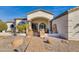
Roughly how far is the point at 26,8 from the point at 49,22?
72 cm

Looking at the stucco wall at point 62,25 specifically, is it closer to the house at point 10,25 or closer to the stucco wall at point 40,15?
the stucco wall at point 40,15

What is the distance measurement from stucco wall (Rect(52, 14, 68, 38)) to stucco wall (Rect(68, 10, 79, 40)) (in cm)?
10

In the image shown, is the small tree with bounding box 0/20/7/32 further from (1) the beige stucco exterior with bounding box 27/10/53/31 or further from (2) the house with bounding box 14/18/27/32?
(1) the beige stucco exterior with bounding box 27/10/53/31

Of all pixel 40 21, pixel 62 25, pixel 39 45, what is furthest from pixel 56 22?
pixel 39 45

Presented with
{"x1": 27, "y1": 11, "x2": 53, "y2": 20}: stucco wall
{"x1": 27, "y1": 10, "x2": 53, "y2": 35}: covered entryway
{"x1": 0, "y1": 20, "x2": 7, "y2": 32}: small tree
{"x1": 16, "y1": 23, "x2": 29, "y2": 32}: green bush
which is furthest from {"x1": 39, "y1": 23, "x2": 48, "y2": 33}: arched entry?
{"x1": 0, "y1": 20, "x2": 7, "y2": 32}: small tree

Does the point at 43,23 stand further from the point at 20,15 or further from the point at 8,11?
the point at 8,11

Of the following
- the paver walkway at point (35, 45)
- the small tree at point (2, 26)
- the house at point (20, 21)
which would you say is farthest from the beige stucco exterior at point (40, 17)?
the small tree at point (2, 26)

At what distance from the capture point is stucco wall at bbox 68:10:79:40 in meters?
4.41

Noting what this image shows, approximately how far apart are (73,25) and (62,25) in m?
0.28

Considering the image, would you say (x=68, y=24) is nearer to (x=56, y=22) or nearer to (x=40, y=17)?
(x=56, y=22)

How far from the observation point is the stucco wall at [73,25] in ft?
14.5

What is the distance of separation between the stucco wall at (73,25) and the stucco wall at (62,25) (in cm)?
10

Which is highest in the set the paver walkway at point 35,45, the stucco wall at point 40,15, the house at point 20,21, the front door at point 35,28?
the stucco wall at point 40,15
